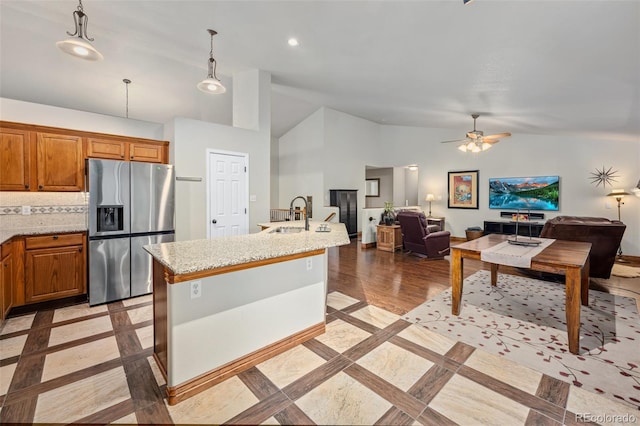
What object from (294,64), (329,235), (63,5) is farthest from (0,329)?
(294,64)

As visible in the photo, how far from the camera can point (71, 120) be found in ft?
14.0

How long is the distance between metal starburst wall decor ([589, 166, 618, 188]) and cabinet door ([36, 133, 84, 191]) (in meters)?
9.62

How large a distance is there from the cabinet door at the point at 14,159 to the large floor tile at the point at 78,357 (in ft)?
7.38

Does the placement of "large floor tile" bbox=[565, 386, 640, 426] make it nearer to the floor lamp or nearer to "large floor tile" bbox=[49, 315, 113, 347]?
"large floor tile" bbox=[49, 315, 113, 347]

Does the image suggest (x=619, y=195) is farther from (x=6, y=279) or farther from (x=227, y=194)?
(x=6, y=279)

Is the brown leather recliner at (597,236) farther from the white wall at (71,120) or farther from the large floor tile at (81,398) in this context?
the white wall at (71,120)

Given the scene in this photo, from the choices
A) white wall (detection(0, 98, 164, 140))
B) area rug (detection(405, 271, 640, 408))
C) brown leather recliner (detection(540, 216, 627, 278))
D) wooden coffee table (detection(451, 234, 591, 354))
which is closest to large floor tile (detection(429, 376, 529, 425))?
area rug (detection(405, 271, 640, 408))

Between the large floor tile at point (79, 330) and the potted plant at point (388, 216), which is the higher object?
the potted plant at point (388, 216)

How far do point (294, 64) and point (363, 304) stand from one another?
3732 mm

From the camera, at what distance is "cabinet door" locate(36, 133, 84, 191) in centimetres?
343

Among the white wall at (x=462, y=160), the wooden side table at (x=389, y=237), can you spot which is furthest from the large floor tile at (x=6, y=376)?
the white wall at (x=462, y=160)

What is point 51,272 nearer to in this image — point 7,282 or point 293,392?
point 7,282

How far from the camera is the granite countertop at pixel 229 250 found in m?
1.76

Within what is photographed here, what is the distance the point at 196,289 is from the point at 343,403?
1.22m
